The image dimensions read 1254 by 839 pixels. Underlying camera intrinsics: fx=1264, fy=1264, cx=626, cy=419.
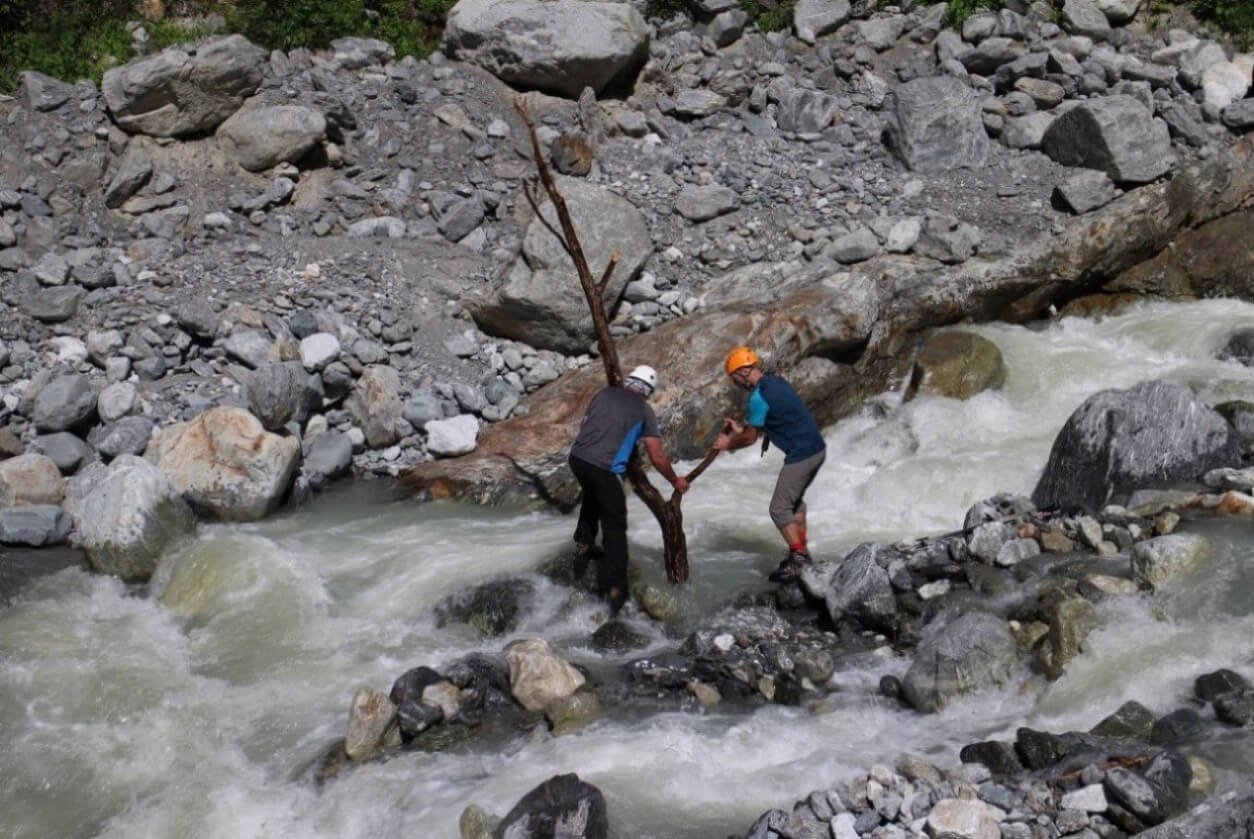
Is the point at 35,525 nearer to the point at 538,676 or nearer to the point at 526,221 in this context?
the point at 538,676

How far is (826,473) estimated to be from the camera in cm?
1154

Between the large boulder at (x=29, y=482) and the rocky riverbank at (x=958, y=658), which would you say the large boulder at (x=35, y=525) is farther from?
the rocky riverbank at (x=958, y=658)

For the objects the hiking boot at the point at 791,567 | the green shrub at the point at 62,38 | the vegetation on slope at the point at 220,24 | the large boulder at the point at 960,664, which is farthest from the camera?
the vegetation on slope at the point at 220,24

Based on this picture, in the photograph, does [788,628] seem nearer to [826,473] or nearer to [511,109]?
[826,473]

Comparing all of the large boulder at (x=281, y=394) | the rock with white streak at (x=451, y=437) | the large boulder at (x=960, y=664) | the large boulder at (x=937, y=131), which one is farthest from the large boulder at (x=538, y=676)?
the large boulder at (x=937, y=131)

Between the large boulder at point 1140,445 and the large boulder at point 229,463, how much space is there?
6390mm

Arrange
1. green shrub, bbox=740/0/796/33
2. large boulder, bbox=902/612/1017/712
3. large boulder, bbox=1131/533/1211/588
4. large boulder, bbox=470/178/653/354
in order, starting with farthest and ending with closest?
green shrub, bbox=740/0/796/33
large boulder, bbox=470/178/653/354
large boulder, bbox=1131/533/1211/588
large boulder, bbox=902/612/1017/712

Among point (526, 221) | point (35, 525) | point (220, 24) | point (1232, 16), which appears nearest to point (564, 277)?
point (526, 221)

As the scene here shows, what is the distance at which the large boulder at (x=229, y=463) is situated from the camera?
35.1ft

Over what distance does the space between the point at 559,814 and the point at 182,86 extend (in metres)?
11.7

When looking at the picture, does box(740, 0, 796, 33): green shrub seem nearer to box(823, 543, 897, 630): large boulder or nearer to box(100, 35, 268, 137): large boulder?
box(100, 35, 268, 137): large boulder

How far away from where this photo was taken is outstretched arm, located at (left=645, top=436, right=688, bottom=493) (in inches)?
336

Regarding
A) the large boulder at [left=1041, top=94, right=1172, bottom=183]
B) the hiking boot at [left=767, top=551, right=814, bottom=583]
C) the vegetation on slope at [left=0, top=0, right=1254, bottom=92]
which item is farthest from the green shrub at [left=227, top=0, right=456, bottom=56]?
the hiking boot at [left=767, top=551, right=814, bottom=583]

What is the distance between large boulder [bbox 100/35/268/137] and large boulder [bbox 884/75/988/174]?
26.0ft
